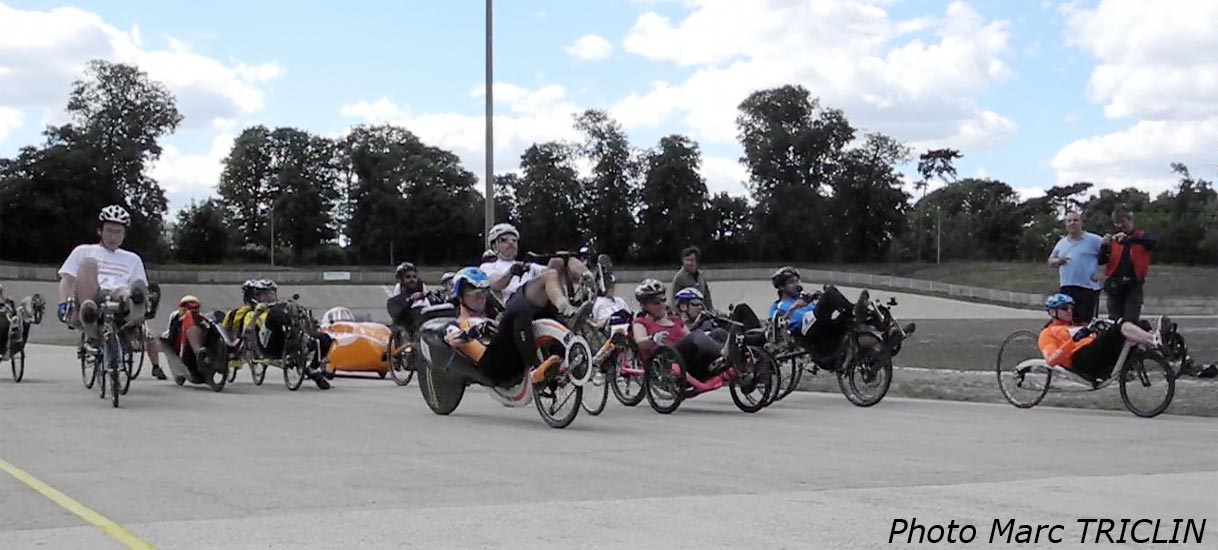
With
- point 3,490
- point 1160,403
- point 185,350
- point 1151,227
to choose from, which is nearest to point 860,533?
point 3,490

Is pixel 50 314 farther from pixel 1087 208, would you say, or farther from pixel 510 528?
pixel 1087 208

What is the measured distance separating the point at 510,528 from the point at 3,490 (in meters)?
3.00

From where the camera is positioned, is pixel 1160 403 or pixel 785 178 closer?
pixel 1160 403

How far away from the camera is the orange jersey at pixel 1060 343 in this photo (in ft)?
43.9

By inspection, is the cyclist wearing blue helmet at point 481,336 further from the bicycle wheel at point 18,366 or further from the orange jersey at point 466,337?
the bicycle wheel at point 18,366

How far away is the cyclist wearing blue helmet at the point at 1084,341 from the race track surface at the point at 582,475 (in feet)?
1.42

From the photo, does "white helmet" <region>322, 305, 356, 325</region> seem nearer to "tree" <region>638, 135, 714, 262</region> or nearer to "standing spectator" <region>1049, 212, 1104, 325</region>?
"standing spectator" <region>1049, 212, 1104, 325</region>

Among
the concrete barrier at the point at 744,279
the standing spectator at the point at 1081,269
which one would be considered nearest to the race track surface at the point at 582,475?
the standing spectator at the point at 1081,269

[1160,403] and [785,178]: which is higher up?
[785,178]

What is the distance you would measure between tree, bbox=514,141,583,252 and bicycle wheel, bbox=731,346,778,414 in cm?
10140

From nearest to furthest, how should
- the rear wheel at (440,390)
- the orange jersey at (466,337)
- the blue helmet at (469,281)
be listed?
1. the orange jersey at (466,337)
2. the blue helmet at (469,281)
3. the rear wheel at (440,390)

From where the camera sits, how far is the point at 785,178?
112500 millimetres

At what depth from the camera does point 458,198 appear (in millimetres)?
123625

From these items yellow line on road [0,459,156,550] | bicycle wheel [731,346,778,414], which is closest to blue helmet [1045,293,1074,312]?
bicycle wheel [731,346,778,414]
